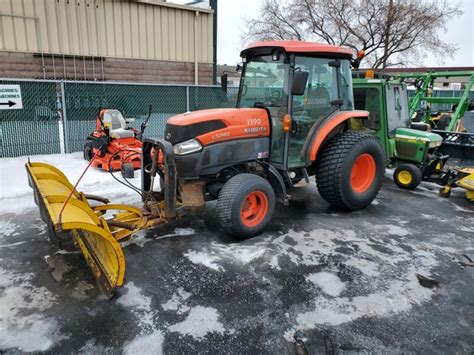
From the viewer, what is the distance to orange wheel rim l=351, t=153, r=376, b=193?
5102 mm

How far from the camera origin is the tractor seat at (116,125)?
713 cm

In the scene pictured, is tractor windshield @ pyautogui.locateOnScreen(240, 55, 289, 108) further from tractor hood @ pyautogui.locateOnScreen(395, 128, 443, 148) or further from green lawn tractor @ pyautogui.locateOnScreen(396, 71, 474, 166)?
green lawn tractor @ pyautogui.locateOnScreen(396, 71, 474, 166)

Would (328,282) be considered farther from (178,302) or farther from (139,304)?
(139,304)

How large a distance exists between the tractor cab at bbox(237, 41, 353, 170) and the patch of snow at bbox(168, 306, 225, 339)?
85.1 inches

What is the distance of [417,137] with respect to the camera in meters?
6.29

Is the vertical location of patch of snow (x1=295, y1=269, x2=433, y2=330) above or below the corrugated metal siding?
below

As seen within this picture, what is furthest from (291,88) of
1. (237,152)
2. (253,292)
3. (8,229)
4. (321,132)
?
(8,229)

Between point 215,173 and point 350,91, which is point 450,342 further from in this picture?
point 350,91

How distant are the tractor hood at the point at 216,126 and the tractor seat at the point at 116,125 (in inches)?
130

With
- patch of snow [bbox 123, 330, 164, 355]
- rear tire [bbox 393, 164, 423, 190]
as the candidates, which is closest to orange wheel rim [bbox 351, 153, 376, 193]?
rear tire [bbox 393, 164, 423, 190]

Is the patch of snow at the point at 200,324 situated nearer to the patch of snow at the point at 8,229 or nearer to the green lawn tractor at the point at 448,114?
the patch of snow at the point at 8,229

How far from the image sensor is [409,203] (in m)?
5.57

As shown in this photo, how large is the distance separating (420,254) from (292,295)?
1.65 metres

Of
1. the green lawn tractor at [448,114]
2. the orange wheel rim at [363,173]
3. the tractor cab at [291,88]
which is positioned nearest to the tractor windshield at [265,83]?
the tractor cab at [291,88]
